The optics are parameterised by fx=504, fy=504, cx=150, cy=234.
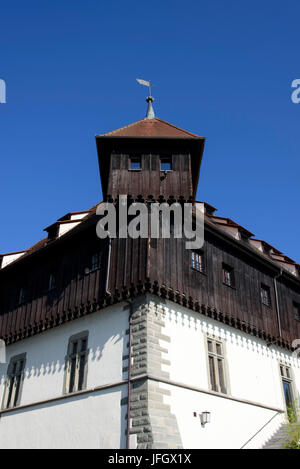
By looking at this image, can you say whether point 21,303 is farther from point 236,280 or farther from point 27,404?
point 236,280

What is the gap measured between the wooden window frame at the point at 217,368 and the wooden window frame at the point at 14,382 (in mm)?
8267

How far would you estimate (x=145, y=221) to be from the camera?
64.2 feet

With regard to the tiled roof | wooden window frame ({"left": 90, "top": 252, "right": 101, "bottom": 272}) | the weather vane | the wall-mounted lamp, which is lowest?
the wall-mounted lamp

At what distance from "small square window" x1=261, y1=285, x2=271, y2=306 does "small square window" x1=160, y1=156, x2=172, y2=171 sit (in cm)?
780

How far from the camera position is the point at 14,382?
2231 centimetres

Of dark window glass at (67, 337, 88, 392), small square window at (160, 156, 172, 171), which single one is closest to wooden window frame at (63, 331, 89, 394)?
dark window glass at (67, 337, 88, 392)

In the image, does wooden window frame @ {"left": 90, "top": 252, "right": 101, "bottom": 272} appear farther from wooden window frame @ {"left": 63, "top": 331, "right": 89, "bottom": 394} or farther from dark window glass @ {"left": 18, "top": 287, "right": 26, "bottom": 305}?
dark window glass @ {"left": 18, "top": 287, "right": 26, "bottom": 305}

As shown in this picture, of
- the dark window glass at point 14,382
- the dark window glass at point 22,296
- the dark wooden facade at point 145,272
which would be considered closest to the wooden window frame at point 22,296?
the dark window glass at point 22,296

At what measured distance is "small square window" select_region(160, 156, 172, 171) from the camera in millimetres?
21312

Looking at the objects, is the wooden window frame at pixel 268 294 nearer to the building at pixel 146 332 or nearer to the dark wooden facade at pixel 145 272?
the building at pixel 146 332

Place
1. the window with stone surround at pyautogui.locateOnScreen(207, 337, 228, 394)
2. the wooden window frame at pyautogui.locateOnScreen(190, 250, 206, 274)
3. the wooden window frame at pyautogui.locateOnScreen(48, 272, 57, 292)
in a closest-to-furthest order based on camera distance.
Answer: the window with stone surround at pyautogui.locateOnScreen(207, 337, 228, 394), the wooden window frame at pyautogui.locateOnScreen(190, 250, 206, 274), the wooden window frame at pyautogui.locateOnScreen(48, 272, 57, 292)

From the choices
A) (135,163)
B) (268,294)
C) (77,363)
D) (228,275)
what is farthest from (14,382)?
(268,294)

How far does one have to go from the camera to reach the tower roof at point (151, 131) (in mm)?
21766

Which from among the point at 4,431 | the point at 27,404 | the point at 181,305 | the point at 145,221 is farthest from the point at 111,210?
the point at 4,431
